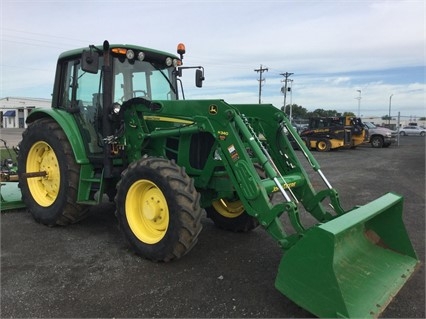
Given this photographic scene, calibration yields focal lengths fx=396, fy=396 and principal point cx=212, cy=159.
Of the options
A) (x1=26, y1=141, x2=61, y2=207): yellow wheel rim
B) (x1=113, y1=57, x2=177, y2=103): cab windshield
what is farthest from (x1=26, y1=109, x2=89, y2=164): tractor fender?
(x1=113, y1=57, x2=177, y2=103): cab windshield

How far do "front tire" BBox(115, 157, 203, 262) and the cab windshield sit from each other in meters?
1.39

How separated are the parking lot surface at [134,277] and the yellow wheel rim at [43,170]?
0.44 metres

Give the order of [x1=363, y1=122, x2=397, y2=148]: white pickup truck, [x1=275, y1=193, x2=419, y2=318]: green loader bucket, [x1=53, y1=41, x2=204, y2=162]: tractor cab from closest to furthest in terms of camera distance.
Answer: [x1=275, y1=193, x2=419, y2=318]: green loader bucket < [x1=53, y1=41, x2=204, y2=162]: tractor cab < [x1=363, y1=122, x2=397, y2=148]: white pickup truck

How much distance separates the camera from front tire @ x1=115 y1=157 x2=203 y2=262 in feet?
13.1

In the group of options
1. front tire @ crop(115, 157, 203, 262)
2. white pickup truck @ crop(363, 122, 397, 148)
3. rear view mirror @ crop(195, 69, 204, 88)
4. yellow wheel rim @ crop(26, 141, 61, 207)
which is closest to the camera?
front tire @ crop(115, 157, 203, 262)

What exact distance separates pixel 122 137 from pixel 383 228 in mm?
3313

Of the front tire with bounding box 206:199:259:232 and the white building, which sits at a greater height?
the white building

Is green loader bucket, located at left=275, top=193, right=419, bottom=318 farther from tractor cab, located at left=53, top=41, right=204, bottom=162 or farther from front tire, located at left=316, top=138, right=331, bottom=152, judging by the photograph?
front tire, located at left=316, top=138, right=331, bottom=152

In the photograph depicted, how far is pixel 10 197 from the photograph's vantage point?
6781mm

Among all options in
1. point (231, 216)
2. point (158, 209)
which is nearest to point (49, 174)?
point (158, 209)

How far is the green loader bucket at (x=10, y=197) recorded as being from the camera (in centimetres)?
639

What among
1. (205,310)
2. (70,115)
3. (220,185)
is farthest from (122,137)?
(205,310)

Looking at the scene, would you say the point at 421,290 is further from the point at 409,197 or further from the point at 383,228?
the point at 409,197

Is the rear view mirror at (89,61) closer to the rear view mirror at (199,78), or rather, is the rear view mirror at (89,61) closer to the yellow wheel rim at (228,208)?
the rear view mirror at (199,78)
